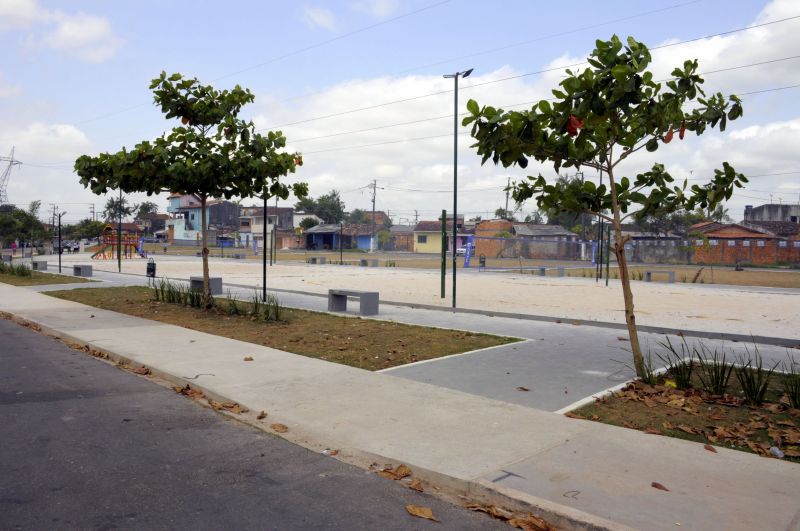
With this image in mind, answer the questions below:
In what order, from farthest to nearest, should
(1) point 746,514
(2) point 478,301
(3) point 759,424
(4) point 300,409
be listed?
(2) point 478,301 → (4) point 300,409 → (3) point 759,424 → (1) point 746,514

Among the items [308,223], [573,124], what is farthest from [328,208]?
[573,124]

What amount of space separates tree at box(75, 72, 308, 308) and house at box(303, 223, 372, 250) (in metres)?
87.2

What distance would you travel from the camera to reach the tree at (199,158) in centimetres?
1416

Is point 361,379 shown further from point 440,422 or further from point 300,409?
point 440,422

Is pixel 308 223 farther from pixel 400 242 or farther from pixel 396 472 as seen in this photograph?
pixel 396 472

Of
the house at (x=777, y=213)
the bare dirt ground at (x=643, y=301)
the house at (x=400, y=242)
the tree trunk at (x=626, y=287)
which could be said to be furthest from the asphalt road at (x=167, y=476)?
the house at (x=777, y=213)

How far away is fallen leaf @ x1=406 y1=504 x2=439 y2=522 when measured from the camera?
4527mm

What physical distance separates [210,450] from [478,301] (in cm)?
1474

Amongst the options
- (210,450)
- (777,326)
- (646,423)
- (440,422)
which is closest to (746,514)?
(646,423)

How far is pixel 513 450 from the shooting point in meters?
5.71

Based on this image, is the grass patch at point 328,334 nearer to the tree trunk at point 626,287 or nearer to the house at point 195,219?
the tree trunk at point 626,287

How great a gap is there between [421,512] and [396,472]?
2.49ft

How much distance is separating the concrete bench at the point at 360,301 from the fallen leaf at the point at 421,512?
1105cm

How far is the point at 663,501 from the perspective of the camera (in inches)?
183
